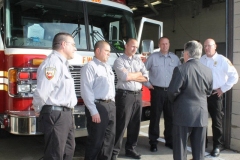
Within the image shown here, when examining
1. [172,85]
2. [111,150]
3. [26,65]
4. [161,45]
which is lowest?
[111,150]

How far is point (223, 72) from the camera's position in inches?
171

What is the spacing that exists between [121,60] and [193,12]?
10984mm

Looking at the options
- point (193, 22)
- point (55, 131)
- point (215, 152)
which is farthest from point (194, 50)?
point (193, 22)

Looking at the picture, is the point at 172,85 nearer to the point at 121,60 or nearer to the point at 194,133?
the point at 194,133

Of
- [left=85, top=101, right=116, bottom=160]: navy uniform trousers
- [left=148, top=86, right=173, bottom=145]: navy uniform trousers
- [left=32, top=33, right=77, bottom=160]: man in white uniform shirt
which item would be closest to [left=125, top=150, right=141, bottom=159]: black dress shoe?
[left=148, top=86, right=173, bottom=145]: navy uniform trousers

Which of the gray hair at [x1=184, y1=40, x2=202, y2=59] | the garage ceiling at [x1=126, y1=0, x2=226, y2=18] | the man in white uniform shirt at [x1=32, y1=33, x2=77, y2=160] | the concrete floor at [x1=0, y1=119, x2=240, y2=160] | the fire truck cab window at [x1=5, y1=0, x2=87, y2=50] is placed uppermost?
the garage ceiling at [x1=126, y1=0, x2=226, y2=18]

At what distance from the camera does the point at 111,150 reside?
369 centimetres

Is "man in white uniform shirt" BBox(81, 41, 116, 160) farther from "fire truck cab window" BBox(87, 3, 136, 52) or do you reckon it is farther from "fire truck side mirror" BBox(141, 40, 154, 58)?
"fire truck side mirror" BBox(141, 40, 154, 58)

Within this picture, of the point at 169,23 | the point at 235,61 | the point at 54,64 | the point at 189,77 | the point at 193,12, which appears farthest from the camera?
the point at 169,23

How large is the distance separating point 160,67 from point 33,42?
197 cm

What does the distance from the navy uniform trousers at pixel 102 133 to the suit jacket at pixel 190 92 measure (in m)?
0.80

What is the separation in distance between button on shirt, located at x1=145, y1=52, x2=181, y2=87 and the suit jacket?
118cm

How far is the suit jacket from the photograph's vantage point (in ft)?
10.5

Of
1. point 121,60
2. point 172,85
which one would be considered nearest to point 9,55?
point 121,60
